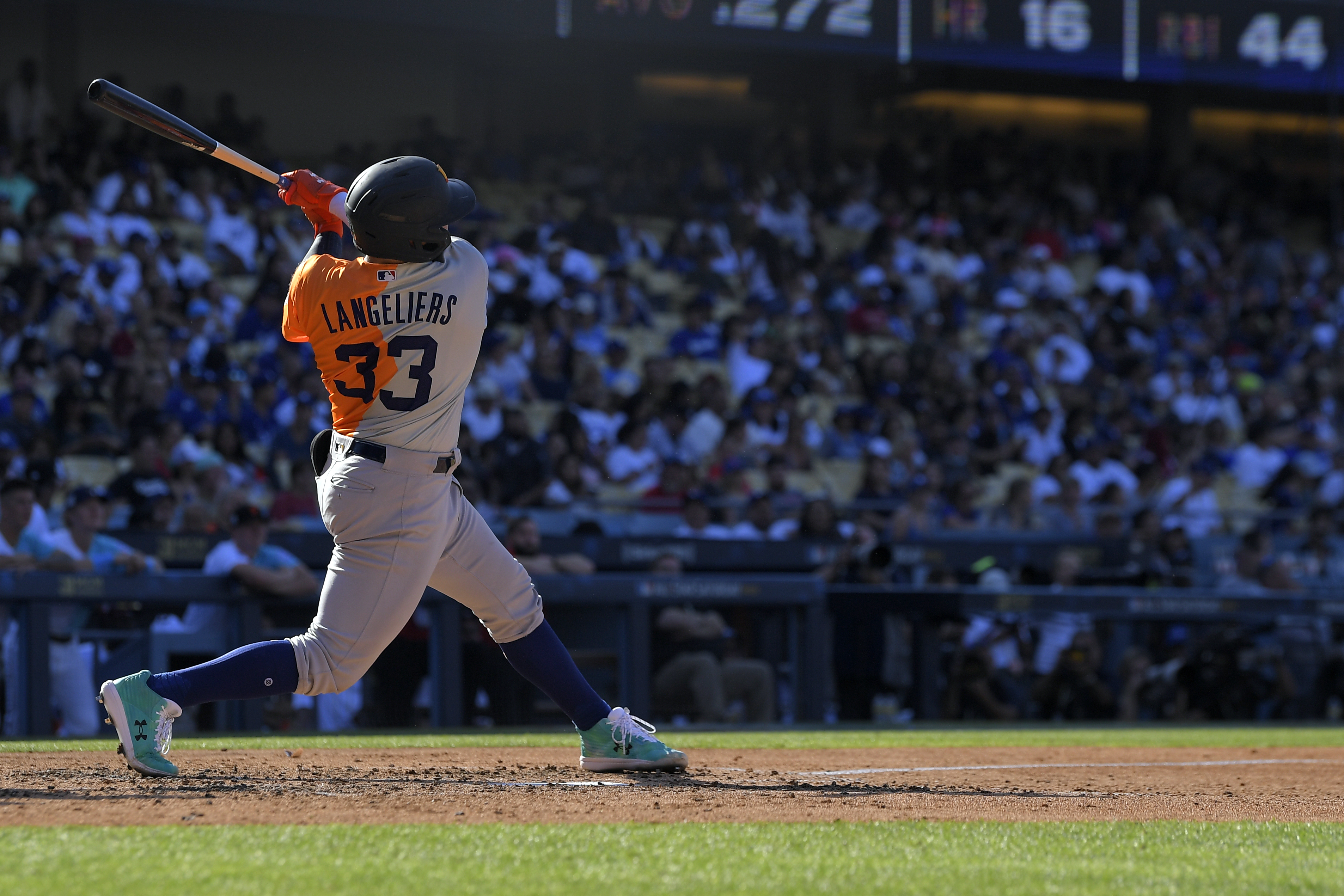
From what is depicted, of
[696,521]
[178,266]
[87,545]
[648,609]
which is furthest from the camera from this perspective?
[178,266]

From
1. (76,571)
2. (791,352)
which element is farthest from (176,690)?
(791,352)

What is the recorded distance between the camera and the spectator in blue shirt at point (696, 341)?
15.0 metres

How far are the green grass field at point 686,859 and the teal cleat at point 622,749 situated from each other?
3.73ft

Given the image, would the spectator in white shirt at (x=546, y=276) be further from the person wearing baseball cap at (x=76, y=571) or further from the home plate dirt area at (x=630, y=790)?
the home plate dirt area at (x=630, y=790)

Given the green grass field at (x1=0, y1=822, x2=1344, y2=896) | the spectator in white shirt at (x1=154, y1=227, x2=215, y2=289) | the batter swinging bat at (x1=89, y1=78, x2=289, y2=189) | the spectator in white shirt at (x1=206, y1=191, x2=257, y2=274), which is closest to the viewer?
the green grass field at (x1=0, y1=822, x2=1344, y2=896)

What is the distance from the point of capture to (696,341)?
49.2ft

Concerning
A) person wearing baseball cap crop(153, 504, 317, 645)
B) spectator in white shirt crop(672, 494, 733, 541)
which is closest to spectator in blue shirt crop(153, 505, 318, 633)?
person wearing baseball cap crop(153, 504, 317, 645)

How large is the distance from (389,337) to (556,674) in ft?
4.01

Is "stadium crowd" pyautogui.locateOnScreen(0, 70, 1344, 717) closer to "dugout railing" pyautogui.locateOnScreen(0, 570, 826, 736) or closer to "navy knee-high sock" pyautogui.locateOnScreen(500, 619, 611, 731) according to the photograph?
"dugout railing" pyautogui.locateOnScreen(0, 570, 826, 736)

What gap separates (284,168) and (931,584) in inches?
344

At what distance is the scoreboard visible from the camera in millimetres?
15422

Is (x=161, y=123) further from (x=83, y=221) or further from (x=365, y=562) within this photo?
(x=83, y=221)

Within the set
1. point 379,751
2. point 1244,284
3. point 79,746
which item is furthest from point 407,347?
point 1244,284

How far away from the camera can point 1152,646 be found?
36.0 feet
